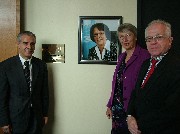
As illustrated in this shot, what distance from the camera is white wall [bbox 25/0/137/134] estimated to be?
103 inches

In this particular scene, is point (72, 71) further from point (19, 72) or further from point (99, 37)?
point (19, 72)

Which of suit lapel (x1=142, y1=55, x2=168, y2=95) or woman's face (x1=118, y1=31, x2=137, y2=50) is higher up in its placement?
woman's face (x1=118, y1=31, x2=137, y2=50)

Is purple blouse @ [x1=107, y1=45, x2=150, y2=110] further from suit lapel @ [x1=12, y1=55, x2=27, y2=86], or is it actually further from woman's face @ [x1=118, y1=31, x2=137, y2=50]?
suit lapel @ [x1=12, y1=55, x2=27, y2=86]

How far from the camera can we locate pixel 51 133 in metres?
2.70

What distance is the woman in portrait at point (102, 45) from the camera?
2607 millimetres

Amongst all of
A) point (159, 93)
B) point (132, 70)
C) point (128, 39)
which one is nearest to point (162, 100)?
point (159, 93)

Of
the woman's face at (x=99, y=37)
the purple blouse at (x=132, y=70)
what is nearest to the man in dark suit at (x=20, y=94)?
the woman's face at (x=99, y=37)

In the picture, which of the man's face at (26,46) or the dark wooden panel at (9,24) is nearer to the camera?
the man's face at (26,46)

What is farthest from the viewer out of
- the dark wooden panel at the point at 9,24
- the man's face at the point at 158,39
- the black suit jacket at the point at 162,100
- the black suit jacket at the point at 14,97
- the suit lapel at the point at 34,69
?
the dark wooden panel at the point at 9,24

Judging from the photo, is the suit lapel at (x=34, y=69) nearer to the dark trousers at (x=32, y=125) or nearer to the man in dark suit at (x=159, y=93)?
the dark trousers at (x=32, y=125)

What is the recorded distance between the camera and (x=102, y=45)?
2.62 metres

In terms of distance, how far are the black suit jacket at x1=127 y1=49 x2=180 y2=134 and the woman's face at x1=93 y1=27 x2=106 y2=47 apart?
1088mm

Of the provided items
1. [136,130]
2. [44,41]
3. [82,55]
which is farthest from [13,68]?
[136,130]

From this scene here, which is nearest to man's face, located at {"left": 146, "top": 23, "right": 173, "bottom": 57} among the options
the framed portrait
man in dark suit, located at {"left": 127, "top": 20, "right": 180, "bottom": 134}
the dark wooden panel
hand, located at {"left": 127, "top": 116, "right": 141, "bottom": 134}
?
man in dark suit, located at {"left": 127, "top": 20, "right": 180, "bottom": 134}
